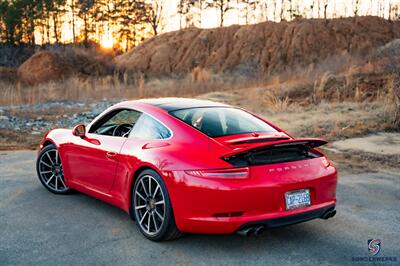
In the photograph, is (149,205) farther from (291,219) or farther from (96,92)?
(96,92)

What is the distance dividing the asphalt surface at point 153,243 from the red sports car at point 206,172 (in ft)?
0.86

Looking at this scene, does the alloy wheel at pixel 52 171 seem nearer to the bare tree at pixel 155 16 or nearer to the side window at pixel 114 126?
the side window at pixel 114 126

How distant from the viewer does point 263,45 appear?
41.3 m

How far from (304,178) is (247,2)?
5598cm

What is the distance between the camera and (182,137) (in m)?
4.93

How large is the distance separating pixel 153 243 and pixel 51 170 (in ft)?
9.01

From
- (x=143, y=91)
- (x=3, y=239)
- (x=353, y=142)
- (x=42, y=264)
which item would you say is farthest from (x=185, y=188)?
(x=143, y=91)

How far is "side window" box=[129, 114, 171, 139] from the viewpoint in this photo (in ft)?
17.0

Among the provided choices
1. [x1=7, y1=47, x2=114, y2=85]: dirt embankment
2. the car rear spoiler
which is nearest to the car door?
the car rear spoiler

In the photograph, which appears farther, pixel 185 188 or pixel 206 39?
pixel 206 39

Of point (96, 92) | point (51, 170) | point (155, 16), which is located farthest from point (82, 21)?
point (51, 170)

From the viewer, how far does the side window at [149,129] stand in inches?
204

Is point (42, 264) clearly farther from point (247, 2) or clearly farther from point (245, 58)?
point (247, 2)

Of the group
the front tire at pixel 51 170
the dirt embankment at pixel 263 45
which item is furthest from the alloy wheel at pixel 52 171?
the dirt embankment at pixel 263 45
